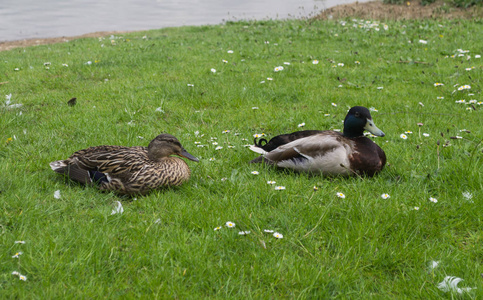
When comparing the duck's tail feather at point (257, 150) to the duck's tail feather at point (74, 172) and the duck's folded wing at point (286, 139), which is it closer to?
the duck's folded wing at point (286, 139)

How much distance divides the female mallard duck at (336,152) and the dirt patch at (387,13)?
1076 cm

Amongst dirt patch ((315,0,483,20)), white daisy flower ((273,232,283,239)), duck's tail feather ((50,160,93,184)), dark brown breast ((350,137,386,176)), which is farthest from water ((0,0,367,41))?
white daisy flower ((273,232,283,239))

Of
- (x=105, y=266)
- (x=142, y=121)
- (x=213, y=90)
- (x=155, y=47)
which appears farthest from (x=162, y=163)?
(x=155, y=47)

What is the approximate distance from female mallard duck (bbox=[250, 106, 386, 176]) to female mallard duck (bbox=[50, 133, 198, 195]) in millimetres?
968

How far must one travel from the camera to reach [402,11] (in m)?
17.2

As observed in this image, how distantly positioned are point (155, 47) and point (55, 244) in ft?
28.1

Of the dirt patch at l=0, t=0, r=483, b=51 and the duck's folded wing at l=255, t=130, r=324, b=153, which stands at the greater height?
the dirt patch at l=0, t=0, r=483, b=51

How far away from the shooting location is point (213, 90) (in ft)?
23.4

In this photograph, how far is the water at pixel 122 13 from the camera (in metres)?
18.7

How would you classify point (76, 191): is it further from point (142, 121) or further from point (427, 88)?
point (427, 88)

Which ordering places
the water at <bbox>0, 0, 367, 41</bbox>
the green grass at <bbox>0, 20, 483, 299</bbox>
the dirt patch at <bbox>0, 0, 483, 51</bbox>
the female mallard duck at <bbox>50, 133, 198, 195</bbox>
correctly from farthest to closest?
the water at <bbox>0, 0, 367, 41</bbox> → the dirt patch at <bbox>0, 0, 483, 51</bbox> → the female mallard duck at <bbox>50, 133, 198, 195</bbox> → the green grass at <bbox>0, 20, 483, 299</bbox>

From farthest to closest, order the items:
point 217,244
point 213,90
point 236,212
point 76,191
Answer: point 213,90 → point 76,191 → point 236,212 → point 217,244

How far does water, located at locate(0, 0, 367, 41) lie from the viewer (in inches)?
735

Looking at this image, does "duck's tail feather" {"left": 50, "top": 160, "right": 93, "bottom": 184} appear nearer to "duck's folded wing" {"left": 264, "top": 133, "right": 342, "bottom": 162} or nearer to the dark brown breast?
"duck's folded wing" {"left": 264, "top": 133, "right": 342, "bottom": 162}
